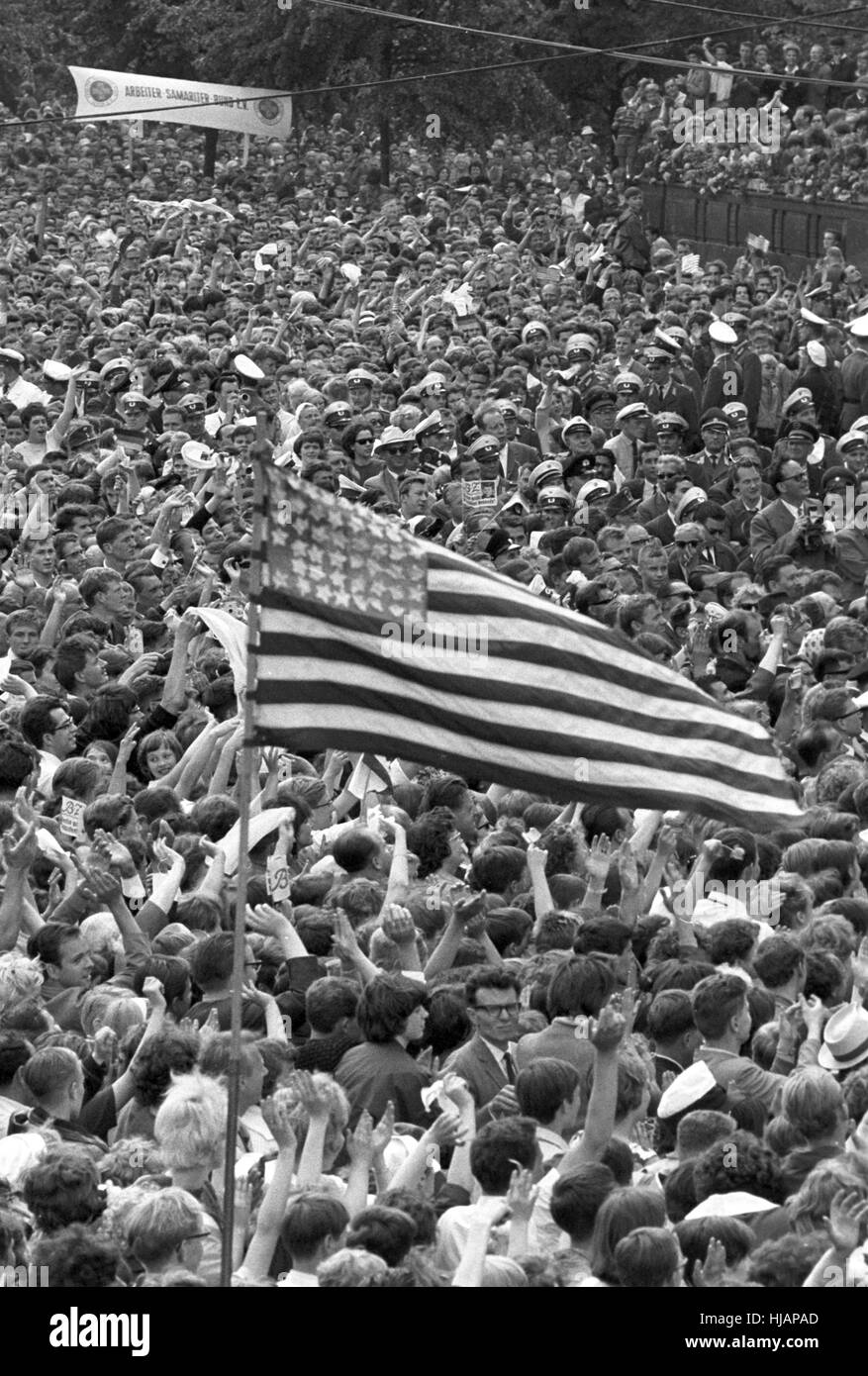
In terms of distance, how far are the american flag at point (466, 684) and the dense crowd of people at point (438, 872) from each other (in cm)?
13

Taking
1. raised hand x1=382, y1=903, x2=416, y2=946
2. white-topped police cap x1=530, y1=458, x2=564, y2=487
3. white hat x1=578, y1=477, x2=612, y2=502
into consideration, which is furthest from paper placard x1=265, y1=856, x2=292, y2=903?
white-topped police cap x1=530, y1=458, x2=564, y2=487

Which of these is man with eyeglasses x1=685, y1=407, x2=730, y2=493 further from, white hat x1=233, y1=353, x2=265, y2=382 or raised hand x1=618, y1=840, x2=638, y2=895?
raised hand x1=618, y1=840, x2=638, y2=895

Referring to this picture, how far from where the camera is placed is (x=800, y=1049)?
7480mm

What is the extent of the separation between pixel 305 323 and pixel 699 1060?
58.9 feet

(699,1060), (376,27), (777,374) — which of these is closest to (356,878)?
(699,1060)

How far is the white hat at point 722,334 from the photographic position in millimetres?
20500

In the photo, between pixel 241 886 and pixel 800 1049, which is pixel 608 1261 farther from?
pixel 800 1049

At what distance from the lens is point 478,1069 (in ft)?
25.1

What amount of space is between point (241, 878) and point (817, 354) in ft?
46.5

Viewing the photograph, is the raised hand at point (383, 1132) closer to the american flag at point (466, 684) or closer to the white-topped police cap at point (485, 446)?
the american flag at point (466, 684)

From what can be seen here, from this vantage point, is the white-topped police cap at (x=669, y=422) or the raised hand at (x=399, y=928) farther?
the white-topped police cap at (x=669, y=422)

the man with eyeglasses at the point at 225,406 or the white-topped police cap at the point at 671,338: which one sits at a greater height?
the white-topped police cap at the point at 671,338

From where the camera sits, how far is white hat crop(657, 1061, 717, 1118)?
7.15 m

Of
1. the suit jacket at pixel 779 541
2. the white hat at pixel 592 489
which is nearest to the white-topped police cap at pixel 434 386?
the white hat at pixel 592 489
